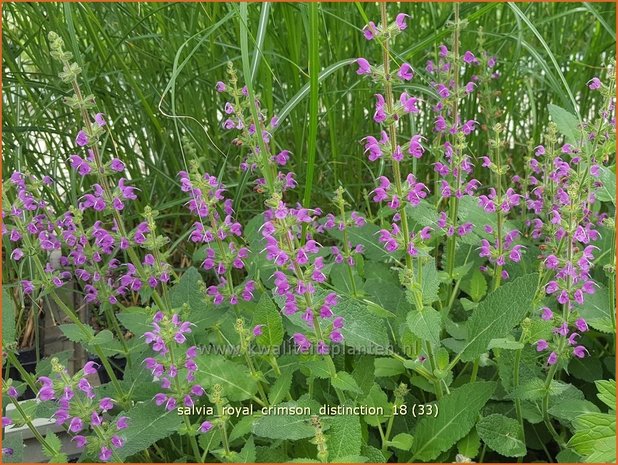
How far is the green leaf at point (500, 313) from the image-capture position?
4.35 feet

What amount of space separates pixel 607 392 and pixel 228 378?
2.55 feet

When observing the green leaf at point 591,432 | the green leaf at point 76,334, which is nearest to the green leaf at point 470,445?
the green leaf at point 591,432

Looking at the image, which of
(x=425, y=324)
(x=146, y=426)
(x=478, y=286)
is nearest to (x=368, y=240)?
(x=478, y=286)

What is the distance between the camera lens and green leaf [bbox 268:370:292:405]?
135cm

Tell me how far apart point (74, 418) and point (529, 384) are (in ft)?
3.22

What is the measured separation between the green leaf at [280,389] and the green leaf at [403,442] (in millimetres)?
254

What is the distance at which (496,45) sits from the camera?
8.37 ft

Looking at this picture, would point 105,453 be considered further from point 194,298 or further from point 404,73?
point 404,73

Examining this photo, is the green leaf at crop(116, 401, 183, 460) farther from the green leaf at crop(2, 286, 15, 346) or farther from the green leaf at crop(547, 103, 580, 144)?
the green leaf at crop(547, 103, 580, 144)

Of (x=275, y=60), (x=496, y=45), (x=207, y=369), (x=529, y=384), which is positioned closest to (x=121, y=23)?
(x=275, y=60)

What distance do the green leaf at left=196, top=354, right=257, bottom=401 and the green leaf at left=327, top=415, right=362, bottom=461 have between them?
8.1 inches

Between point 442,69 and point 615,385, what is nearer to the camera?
point 615,385

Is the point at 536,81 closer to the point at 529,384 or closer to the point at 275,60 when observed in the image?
the point at 275,60

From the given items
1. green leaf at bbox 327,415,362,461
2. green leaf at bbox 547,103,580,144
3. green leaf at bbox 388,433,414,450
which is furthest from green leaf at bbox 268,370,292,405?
green leaf at bbox 547,103,580,144
